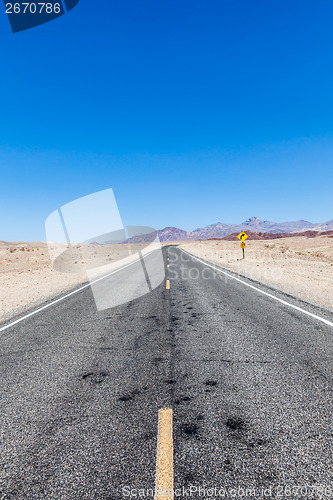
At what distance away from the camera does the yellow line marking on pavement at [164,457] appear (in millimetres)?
2045

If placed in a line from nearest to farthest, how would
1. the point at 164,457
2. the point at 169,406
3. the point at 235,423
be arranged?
the point at 164,457 < the point at 235,423 < the point at 169,406

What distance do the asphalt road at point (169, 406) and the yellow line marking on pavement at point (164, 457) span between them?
0.05 metres

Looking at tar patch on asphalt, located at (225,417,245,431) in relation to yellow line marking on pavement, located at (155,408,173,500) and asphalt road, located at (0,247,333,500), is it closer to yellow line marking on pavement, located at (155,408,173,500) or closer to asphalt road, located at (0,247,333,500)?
asphalt road, located at (0,247,333,500)

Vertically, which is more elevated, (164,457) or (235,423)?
(164,457)

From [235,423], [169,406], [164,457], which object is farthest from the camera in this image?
[169,406]

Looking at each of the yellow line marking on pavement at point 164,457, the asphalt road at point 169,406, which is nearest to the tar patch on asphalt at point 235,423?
the asphalt road at point 169,406

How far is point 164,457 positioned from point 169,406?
78cm

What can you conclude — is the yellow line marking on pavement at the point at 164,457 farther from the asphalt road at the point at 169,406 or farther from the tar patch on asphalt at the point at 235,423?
the tar patch on asphalt at the point at 235,423

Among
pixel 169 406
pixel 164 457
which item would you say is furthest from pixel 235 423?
pixel 164 457

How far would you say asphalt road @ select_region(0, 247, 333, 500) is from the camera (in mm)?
2182

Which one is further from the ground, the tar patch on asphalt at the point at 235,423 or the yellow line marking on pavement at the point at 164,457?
the yellow line marking on pavement at the point at 164,457

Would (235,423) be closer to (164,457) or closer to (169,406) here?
(169,406)

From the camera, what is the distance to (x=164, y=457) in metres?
2.34

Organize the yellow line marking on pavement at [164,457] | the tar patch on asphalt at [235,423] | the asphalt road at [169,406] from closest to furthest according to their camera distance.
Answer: the yellow line marking on pavement at [164,457]
the asphalt road at [169,406]
the tar patch on asphalt at [235,423]
